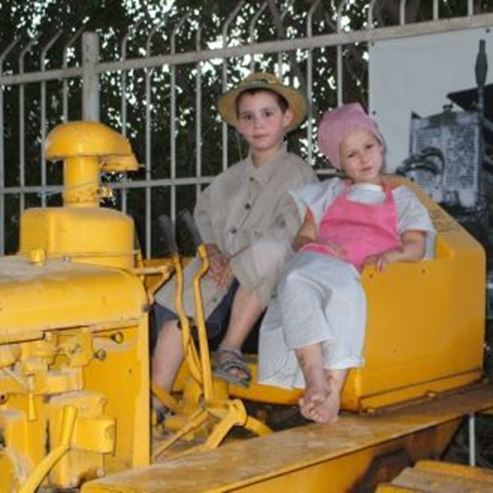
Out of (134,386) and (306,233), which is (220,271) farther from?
(134,386)

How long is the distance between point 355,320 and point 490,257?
169cm

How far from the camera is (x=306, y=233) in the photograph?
387 cm

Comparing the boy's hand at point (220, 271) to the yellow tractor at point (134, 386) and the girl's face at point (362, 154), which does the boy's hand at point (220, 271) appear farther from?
the girl's face at point (362, 154)

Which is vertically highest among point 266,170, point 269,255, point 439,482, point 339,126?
point 339,126

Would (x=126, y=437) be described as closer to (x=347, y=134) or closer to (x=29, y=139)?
(x=347, y=134)

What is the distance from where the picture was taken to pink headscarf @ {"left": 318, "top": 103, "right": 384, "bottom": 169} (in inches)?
152

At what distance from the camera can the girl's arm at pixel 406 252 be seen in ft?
11.8

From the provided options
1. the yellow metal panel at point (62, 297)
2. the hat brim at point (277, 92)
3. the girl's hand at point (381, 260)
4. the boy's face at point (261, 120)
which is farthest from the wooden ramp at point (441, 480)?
the hat brim at point (277, 92)

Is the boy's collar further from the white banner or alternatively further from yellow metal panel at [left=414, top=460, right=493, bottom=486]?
yellow metal panel at [left=414, top=460, right=493, bottom=486]

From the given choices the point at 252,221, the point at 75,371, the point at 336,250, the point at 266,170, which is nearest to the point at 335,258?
the point at 336,250

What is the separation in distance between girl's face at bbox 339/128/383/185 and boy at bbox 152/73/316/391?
0.27 metres

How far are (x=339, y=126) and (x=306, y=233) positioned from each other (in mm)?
356

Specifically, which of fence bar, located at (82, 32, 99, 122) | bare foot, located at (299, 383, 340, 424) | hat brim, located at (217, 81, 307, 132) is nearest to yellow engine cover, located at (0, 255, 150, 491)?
bare foot, located at (299, 383, 340, 424)

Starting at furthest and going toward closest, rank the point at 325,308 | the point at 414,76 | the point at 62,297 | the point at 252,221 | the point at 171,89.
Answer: the point at 171,89 < the point at 414,76 < the point at 252,221 < the point at 325,308 < the point at 62,297
